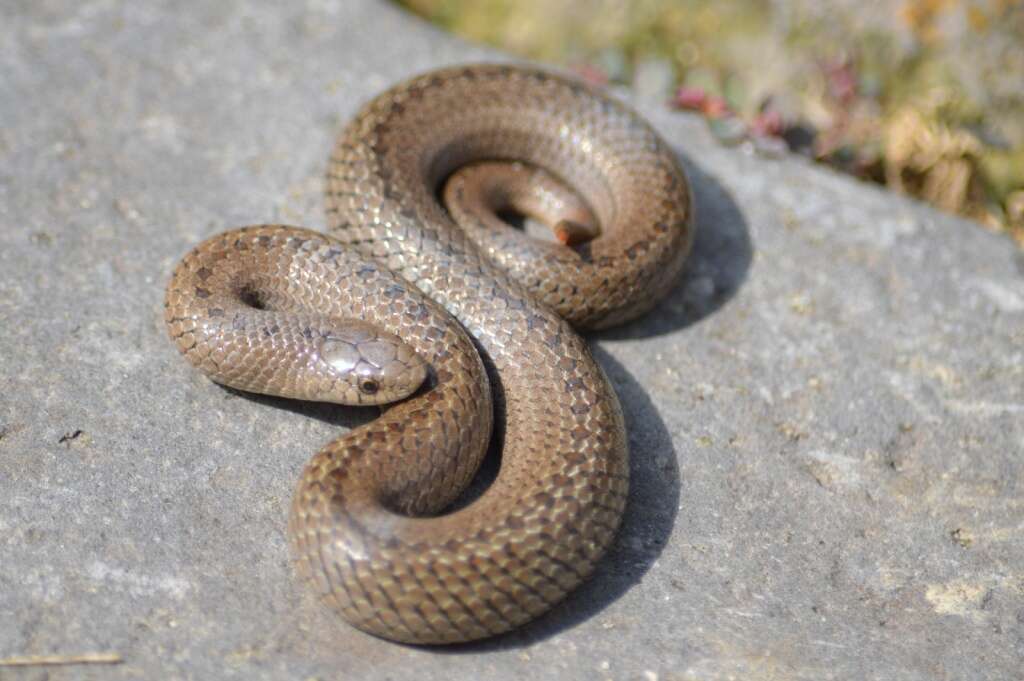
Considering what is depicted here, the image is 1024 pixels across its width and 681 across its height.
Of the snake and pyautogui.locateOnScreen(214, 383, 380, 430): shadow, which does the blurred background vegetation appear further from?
pyautogui.locateOnScreen(214, 383, 380, 430): shadow

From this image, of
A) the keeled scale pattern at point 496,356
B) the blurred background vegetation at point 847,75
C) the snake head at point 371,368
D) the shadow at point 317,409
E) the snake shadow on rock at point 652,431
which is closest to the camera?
the keeled scale pattern at point 496,356

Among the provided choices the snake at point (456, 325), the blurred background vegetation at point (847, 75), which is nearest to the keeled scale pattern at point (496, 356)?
the snake at point (456, 325)

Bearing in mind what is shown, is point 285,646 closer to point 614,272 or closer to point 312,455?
point 312,455

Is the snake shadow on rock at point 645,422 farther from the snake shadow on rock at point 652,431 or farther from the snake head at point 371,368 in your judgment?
the snake head at point 371,368

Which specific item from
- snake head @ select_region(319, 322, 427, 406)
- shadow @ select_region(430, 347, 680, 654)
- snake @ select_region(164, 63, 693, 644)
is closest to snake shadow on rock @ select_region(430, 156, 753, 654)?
shadow @ select_region(430, 347, 680, 654)

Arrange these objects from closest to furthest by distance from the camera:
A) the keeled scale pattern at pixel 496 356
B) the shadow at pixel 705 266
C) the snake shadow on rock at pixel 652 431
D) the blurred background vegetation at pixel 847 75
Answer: the keeled scale pattern at pixel 496 356, the snake shadow on rock at pixel 652 431, the shadow at pixel 705 266, the blurred background vegetation at pixel 847 75

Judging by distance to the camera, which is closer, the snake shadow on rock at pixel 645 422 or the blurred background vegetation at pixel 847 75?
the snake shadow on rock at pixel 645 422
